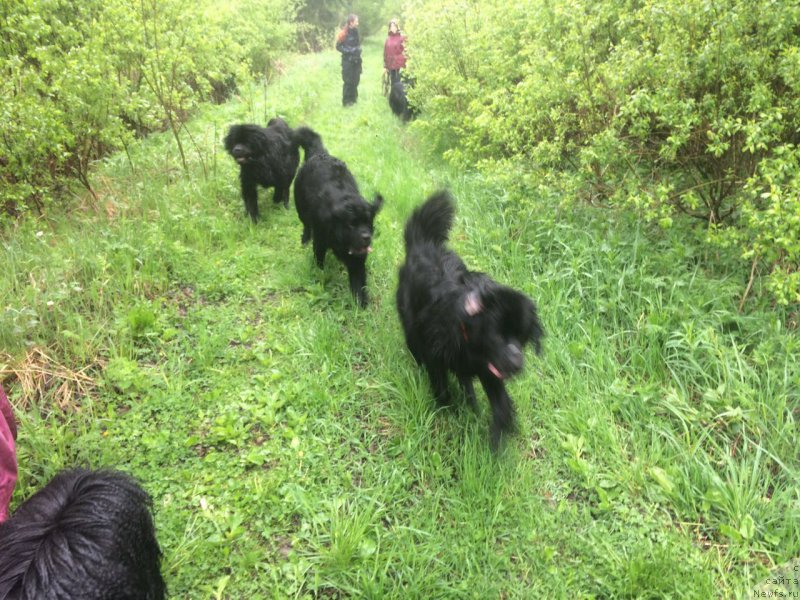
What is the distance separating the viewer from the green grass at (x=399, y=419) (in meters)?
2.25

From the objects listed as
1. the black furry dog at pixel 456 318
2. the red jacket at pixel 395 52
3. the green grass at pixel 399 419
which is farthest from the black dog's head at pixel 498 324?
the red jacket at pixel 395 52

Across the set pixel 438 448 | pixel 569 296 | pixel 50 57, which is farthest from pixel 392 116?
pixel 438 448

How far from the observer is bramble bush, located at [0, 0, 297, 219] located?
13.0ft

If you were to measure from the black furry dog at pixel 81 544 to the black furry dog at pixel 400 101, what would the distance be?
974 centimetres

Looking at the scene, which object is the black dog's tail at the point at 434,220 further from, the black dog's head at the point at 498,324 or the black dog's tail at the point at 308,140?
the black dog's tail at the point at 308,140

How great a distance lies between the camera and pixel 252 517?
2.48 meters

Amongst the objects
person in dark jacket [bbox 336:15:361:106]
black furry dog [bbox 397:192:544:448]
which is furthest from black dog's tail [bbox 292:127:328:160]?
person in dark jacket [bbox 336:15:361:106]

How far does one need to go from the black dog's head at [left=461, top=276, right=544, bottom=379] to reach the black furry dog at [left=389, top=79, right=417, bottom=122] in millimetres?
8728

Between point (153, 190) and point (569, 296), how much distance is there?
4.96 metres

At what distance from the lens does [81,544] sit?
162 centimetres

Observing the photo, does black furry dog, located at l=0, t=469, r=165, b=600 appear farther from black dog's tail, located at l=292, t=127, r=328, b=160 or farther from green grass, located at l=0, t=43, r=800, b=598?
black dog's tail, located at l=292, t=127, r=328, b=160

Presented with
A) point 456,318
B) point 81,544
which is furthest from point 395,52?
point 81,544

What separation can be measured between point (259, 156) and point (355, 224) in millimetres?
2288

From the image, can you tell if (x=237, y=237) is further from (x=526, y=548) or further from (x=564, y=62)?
(x=526, y=548)
